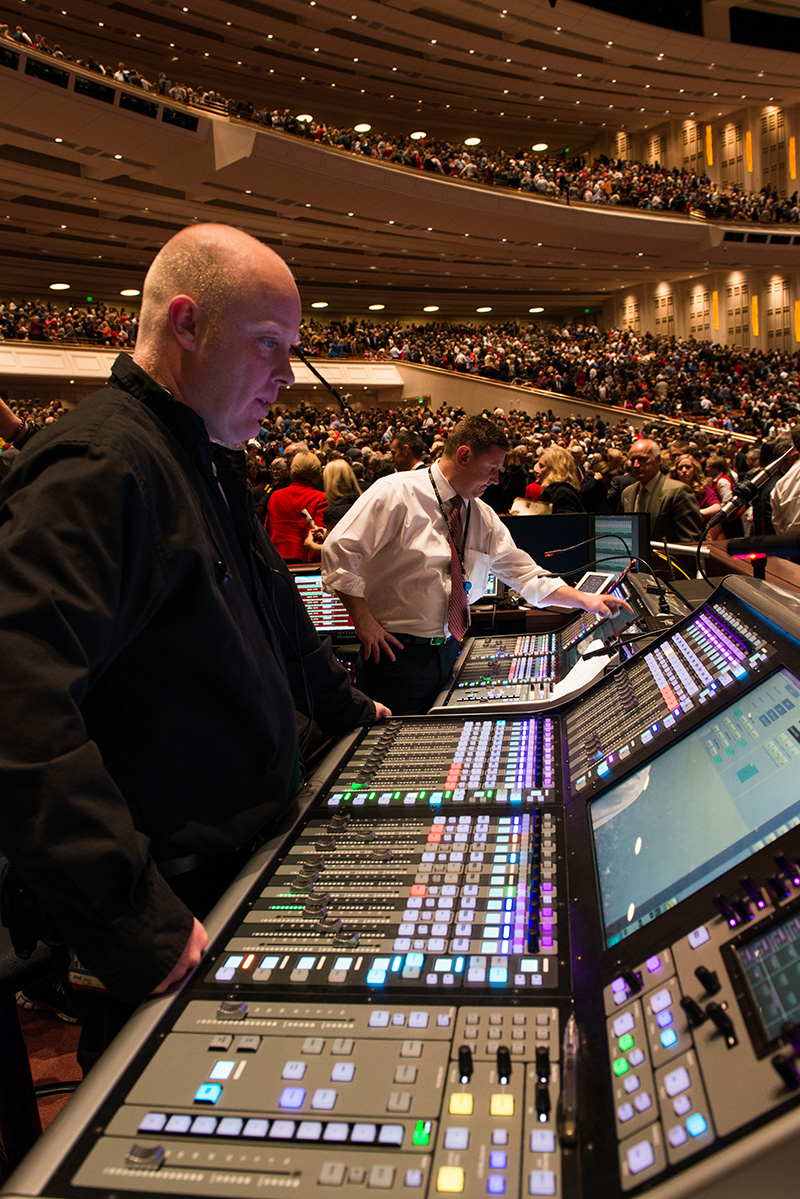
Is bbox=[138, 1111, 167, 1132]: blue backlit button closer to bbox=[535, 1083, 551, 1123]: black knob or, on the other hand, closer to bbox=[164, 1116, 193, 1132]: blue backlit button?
bbox=[164, 1116, 193, 1132]: blue backlit button

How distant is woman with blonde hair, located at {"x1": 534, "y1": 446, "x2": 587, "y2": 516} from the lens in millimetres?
4598

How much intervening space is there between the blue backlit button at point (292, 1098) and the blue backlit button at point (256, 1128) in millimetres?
19

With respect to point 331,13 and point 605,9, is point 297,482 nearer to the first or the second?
point 331,13

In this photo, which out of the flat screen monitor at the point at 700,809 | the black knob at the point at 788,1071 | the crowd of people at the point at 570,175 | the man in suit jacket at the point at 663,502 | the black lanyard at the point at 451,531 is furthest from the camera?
the crowd of people at the point at 570,175

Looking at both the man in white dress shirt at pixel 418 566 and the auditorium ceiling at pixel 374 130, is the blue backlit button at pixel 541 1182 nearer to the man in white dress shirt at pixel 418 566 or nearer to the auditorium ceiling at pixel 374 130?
the man in white dress shirt at pixel 418 566

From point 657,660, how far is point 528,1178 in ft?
3.16

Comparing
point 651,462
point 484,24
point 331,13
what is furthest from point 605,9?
point 651,462

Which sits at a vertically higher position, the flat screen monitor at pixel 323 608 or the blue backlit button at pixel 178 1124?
the blue backlit button at pixel 178 1124

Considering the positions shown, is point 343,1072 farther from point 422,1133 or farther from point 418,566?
point 418,566

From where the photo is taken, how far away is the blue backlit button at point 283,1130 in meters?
0.62

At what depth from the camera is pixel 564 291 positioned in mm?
24531

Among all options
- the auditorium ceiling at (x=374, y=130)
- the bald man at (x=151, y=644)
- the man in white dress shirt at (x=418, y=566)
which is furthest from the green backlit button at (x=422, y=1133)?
the auditorium ceiling at (x=374, y=130)

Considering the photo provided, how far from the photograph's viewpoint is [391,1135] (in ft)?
1.99

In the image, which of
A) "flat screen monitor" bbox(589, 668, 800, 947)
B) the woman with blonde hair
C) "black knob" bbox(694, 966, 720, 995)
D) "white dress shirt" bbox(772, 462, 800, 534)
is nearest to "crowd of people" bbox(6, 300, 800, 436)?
the woman with blonde hair
